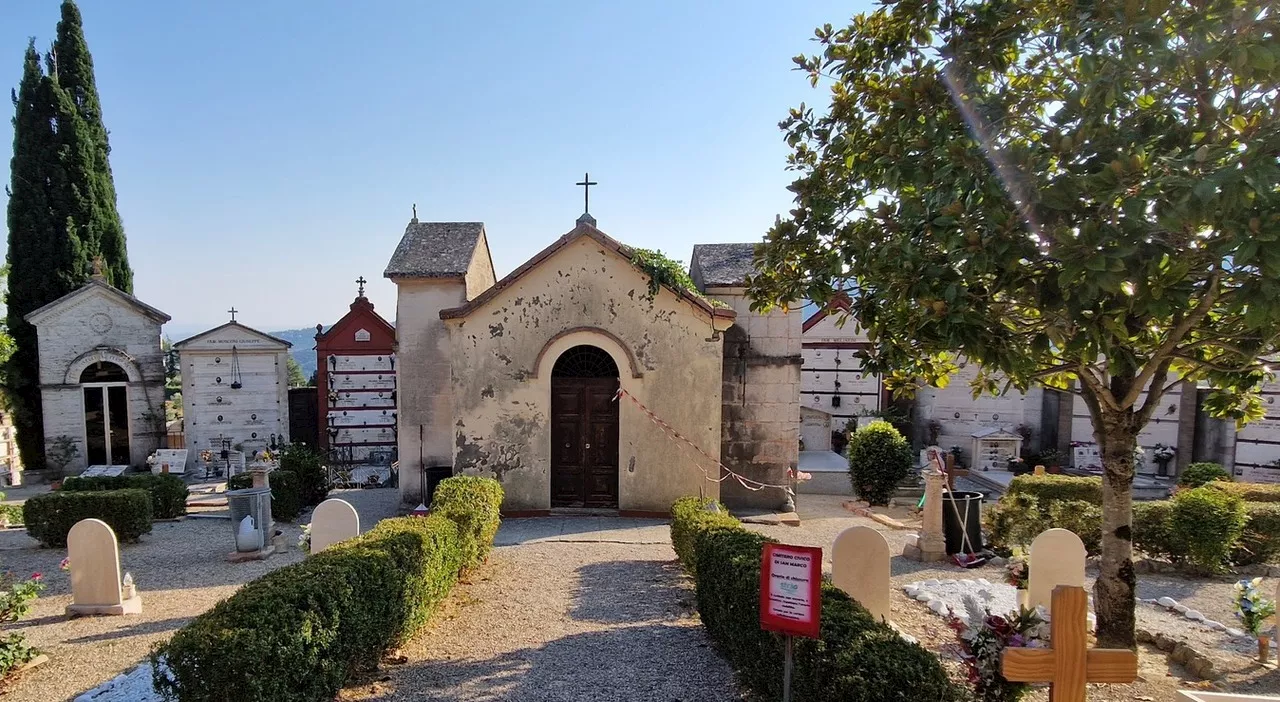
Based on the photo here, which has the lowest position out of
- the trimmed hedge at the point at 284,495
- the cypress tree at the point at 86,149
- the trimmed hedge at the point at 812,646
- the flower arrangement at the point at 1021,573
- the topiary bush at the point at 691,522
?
the trimmed hedge at the point at 284,495

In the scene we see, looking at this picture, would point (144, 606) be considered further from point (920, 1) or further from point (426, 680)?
point (920, 1)

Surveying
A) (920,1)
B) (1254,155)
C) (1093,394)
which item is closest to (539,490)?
(1093,394)

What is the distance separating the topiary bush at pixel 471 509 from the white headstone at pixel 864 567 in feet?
15.1

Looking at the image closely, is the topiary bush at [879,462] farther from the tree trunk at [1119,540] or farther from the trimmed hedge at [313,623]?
the trimmed hedge at [313,623]

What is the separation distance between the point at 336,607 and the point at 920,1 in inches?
271

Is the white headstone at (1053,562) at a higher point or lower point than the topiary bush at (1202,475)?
higher

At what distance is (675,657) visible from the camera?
20.7ft

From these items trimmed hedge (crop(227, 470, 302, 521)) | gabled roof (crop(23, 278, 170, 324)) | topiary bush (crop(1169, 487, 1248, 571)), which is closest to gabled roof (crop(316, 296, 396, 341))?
gabled roof (crop(23, 278, 170, 324))

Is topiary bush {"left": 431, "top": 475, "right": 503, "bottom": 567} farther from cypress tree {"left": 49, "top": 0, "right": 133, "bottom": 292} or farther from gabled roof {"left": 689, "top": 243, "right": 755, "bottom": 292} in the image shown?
cypress tree {"left": 49, "top": 0, "right": 133, "bottom": 292}

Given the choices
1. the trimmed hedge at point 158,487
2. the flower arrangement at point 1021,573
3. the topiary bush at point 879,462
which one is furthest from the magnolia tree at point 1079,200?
the trimmed hedge at point 158,487

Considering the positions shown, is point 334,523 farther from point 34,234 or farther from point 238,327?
point 34,234

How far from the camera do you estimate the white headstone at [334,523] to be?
25.6 feet

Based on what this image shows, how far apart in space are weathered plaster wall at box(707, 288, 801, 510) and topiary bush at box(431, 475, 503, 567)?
535 cm

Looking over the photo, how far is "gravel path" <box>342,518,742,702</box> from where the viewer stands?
5656 mm
